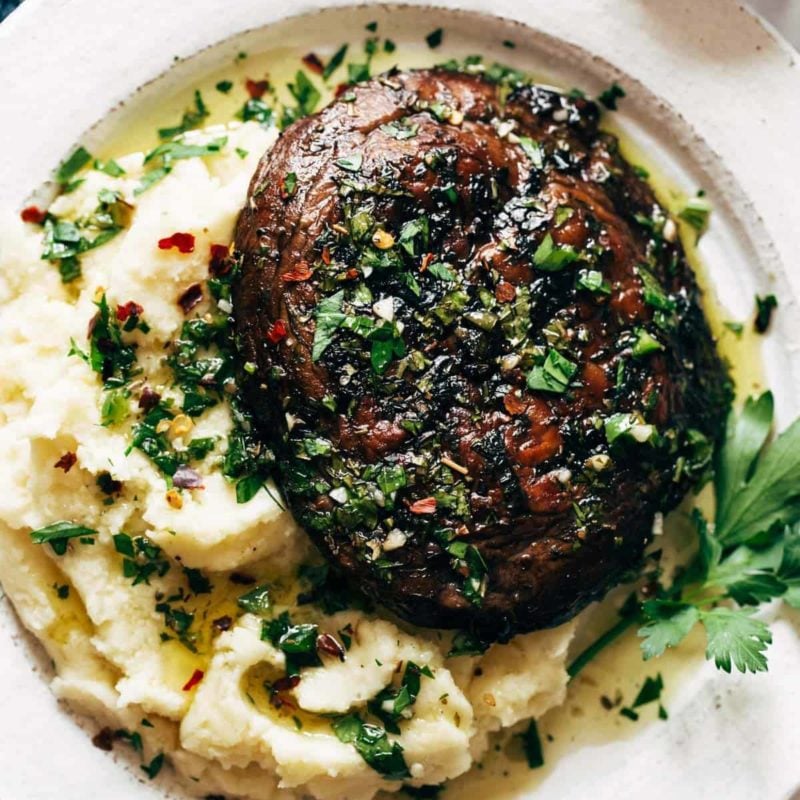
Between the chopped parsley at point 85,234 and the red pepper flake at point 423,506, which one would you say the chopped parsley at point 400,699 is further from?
the chopped parsley at point 85,234

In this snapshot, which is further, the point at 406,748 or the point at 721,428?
the point at 721,428

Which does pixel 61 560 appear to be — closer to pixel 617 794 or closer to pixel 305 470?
pixel 305 470

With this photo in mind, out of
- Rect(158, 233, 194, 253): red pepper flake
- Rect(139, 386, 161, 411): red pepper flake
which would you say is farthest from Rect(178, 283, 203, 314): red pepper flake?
Rect(139, 386, 161, 411): red pepper flake

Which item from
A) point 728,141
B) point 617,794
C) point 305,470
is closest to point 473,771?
point 617,794

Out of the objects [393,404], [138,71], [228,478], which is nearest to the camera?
[393,404]

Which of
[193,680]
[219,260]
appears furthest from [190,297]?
[193,680]

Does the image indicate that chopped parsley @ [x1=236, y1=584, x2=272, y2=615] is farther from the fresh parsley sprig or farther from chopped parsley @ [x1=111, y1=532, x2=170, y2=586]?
the fresh parsley sprig
